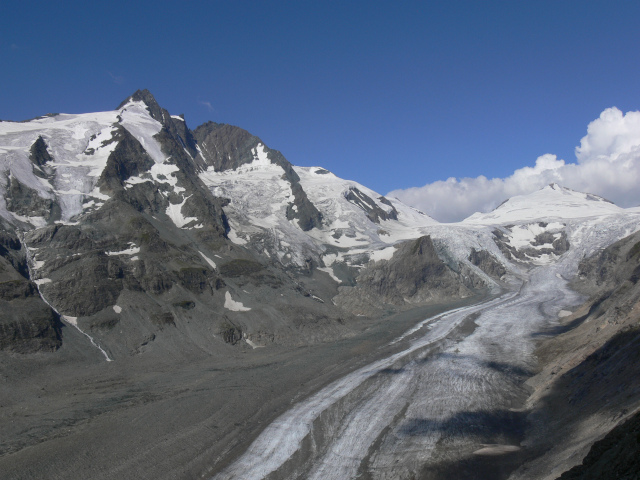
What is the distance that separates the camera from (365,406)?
32906 mm

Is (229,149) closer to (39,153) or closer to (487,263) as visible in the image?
(39,153)

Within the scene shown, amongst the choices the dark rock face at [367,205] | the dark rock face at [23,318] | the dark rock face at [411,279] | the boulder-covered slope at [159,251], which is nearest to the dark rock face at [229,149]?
the boulder-covered slope at [159,251]

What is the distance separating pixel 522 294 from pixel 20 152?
344 feet

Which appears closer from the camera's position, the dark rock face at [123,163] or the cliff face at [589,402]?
the cliff face at [589,402]

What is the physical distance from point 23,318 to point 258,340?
2505cm

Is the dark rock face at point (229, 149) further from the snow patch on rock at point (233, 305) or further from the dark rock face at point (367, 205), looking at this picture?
the snow patch on rock at point (233, 305)

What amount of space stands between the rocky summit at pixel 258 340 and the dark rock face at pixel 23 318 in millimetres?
199

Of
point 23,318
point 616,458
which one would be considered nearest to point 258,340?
point 23,318

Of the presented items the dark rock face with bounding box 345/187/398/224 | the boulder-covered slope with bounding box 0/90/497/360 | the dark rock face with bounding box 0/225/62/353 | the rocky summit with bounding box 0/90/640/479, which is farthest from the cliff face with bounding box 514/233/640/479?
the dark rock face with bounding box 345/187/398/224

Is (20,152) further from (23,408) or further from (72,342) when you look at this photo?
(23,408)

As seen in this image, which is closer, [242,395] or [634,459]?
[634,459]

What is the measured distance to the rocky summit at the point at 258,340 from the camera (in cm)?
2425

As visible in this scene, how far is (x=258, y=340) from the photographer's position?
57438mm

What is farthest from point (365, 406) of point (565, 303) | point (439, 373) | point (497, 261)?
point (497, 261)
